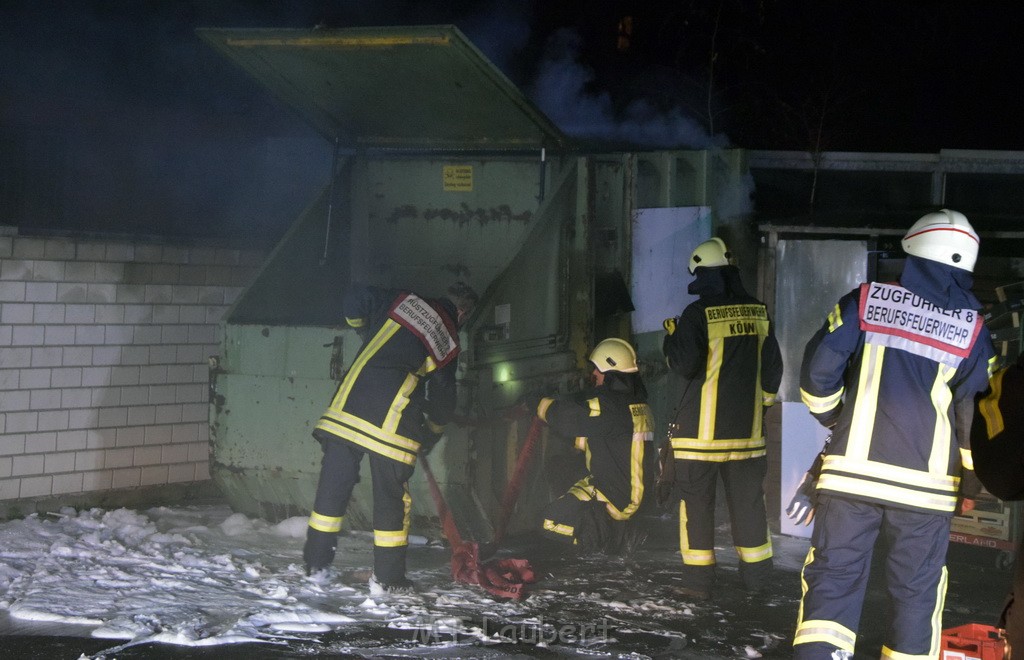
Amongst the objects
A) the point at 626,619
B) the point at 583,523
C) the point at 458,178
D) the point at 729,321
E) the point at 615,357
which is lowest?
A: the point at 626,619

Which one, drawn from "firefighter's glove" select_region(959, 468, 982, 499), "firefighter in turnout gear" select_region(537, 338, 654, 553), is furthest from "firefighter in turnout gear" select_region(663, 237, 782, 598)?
"firefighter's glove" select_region(959, 468, 982, 499)

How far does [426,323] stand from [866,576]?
101 inches

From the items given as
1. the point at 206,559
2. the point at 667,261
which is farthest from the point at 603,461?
the point at 206,559

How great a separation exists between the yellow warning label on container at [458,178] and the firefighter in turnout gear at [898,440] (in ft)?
12.2

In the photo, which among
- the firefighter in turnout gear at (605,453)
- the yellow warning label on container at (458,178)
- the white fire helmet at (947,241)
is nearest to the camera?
the white fire helmet at (947,241)

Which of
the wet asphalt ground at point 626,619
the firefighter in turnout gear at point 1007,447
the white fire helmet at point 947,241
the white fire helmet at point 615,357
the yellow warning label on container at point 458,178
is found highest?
the yellow warning label on container at point 458,178

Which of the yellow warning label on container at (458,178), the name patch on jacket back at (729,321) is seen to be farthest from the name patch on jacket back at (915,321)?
the yellow warning label on container at (458,178)

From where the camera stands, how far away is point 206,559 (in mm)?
5922

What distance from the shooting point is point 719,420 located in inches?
227

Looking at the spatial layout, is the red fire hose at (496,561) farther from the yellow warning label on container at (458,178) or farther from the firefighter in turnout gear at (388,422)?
the yellow warning label on container at (458,178)

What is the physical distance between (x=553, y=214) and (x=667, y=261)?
1018 millimetres

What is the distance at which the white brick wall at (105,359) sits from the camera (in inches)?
275

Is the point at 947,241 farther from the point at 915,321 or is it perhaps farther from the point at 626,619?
the point at 626,619

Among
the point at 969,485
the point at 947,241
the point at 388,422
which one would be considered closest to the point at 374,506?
the point at 388,422
